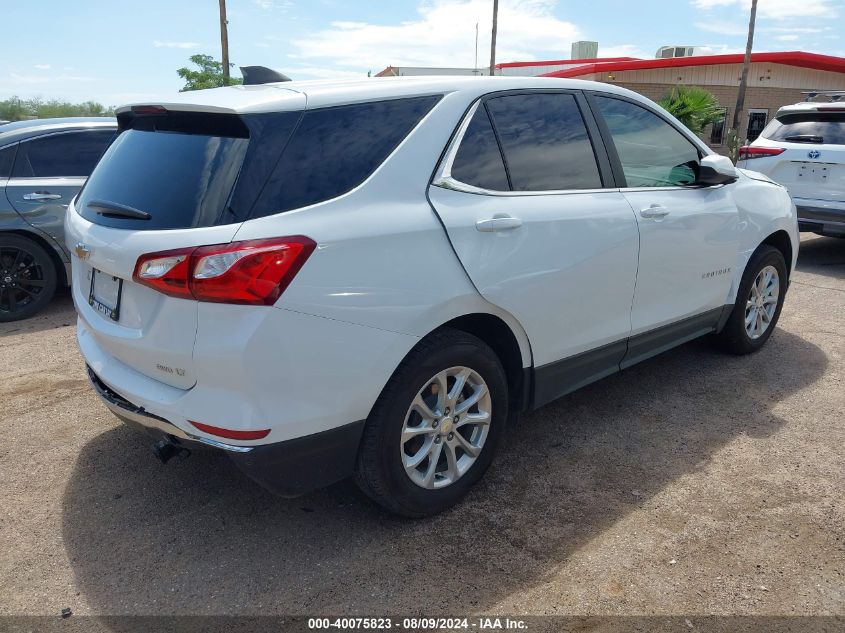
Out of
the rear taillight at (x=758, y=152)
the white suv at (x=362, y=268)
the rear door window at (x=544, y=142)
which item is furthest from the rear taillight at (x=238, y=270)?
the rear taillight at (x=758, y=152)

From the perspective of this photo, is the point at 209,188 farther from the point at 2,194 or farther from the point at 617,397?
the point at 2,194

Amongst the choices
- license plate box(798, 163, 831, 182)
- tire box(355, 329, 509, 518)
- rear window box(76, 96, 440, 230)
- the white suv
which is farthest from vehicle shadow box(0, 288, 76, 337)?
license plate box(798, 163, 831, 182)

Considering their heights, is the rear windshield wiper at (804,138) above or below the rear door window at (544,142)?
below

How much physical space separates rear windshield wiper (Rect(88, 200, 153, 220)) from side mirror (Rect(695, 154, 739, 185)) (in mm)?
3051

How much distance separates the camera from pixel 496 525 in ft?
9.71

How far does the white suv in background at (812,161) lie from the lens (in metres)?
7.50

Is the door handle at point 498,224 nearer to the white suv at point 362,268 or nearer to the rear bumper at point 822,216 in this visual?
the white suv at point 362,268

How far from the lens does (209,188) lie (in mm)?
2426

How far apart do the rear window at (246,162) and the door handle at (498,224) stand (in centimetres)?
48

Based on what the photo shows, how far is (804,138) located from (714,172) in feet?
15.6

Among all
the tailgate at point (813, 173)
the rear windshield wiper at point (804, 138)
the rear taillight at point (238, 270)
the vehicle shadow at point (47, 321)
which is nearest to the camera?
the rear taillight at point (238, 270)

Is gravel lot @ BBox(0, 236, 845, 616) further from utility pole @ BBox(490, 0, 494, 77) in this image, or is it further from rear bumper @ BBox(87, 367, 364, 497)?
utility pole @ BBox(490, 0, 494, 77)

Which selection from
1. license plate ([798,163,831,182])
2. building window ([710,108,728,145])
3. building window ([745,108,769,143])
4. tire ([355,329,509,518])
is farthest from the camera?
building window ([745,108,769,143])

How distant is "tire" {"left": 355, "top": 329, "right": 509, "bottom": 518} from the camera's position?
8.75 ft
